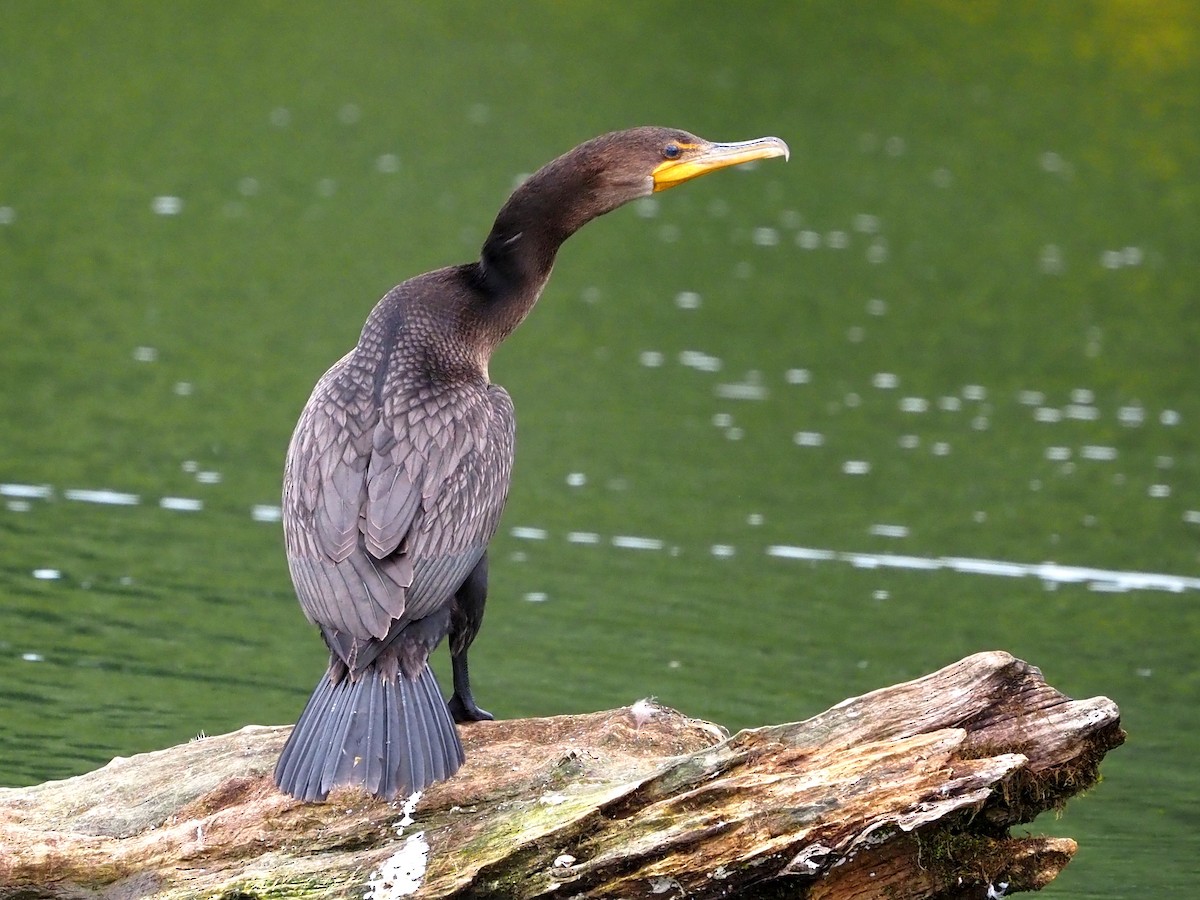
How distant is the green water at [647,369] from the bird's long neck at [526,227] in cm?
320

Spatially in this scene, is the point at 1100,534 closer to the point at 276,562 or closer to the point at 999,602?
the point at 999,602

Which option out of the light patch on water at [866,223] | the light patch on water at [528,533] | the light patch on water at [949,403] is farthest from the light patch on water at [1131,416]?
the light patch on water at [866,223]

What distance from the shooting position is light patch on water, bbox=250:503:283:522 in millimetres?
13875

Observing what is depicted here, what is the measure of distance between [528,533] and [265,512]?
6.10ft

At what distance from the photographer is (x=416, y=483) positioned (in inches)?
279

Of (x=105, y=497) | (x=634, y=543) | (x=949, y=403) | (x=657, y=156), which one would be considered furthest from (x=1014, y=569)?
(x=657, y=156)

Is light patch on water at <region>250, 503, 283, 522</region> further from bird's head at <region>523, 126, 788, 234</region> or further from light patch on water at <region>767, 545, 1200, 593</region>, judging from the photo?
bird's head at <region>523, 126, 788, 234</region>

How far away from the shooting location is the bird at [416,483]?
257 inches

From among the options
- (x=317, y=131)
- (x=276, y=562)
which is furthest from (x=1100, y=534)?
(x=317, y=131)

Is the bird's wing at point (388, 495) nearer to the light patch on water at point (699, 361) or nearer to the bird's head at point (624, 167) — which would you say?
the bird's head at point (624, 167)

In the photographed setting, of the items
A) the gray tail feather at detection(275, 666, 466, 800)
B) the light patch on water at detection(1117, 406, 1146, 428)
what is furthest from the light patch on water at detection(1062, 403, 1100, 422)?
the gray tail feather at detection(275, 666, 466, 800)

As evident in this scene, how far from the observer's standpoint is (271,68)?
32.9 m

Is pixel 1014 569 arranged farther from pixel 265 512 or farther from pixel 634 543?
pixel 265 512

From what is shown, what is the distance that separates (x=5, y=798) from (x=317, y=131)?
2241cm
